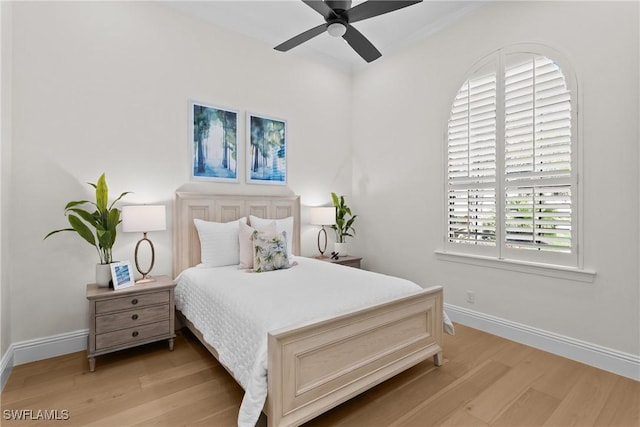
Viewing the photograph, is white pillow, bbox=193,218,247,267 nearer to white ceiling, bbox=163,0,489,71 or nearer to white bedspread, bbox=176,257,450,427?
white bedspread, bbox=176,257,450,427

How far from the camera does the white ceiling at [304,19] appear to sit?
10.6 feet

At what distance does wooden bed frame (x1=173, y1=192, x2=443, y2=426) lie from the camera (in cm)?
159

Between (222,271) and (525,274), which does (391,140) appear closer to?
(525,274)

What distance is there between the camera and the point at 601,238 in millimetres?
2441

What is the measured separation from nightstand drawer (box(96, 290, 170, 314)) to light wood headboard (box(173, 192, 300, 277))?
52 centimetres

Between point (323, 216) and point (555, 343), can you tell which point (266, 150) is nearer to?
point (323, 216)

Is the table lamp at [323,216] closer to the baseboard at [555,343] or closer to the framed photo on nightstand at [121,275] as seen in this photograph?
the baseboard at [555,343]

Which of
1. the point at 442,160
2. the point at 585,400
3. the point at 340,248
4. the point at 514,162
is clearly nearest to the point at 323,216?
the point at 340,248

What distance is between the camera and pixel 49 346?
2590 mm

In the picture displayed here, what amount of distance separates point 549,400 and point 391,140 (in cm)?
307

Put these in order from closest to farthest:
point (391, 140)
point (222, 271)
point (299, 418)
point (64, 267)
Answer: point (299, 418), point (64, 267), point (222, 271), point (391, 140)

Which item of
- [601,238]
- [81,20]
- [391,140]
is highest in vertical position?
[81,20]

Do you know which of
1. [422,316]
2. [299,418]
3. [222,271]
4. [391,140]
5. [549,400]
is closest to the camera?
[299,418]

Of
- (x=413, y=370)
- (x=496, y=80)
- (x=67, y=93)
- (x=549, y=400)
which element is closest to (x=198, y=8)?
(x=67, y=93)
